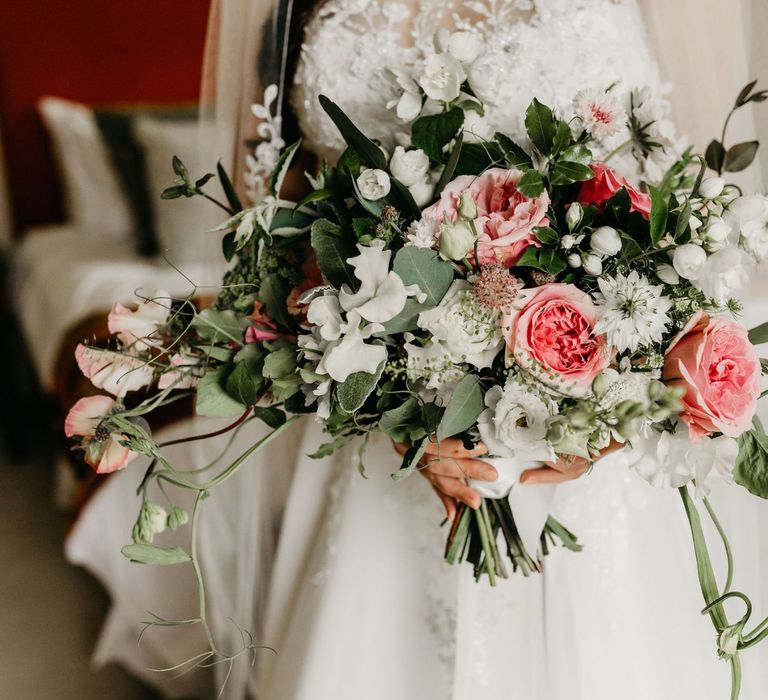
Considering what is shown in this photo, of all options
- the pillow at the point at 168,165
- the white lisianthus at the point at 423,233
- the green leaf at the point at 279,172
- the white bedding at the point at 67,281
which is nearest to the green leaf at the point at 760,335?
the white lisianthus at the point at 423,233

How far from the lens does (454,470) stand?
821mm

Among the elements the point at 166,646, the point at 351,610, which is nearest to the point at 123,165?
the point at 166,646

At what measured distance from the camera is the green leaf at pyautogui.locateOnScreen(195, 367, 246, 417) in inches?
29.9

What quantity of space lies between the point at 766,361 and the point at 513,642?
1.64 feet

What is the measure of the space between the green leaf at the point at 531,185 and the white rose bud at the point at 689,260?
0.44ft

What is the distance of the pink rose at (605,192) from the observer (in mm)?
681

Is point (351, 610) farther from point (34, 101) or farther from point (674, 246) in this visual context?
point (34, 101)

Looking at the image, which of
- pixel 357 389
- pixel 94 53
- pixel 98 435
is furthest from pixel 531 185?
pixel 94 53

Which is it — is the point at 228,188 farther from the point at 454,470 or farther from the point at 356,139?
the point at 454,470

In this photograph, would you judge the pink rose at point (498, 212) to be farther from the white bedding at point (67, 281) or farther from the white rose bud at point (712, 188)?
the white bedding at point (67, 281)

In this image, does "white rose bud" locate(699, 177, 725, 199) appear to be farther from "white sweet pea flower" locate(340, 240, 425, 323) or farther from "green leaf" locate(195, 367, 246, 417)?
"green leaf" locate(195, 367, 246, 417)

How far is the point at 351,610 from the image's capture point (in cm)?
104

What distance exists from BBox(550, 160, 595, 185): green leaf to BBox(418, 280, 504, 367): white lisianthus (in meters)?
0.13

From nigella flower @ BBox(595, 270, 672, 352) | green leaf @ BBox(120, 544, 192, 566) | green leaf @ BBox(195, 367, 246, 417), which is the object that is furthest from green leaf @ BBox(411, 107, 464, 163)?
green leaf @ BBox(120, 544, 192, 566)
